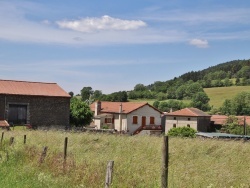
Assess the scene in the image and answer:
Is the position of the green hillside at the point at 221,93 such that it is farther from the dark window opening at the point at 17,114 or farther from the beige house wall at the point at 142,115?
the dark window opening at the point at 17,114

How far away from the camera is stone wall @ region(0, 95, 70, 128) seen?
49062mm

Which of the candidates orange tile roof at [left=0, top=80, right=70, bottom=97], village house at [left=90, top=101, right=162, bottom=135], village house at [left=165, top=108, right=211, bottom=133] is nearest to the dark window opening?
orange tile roof at [left=0, top=80, right=70, bottom=97]

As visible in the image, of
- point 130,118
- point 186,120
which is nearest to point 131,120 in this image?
point 130,118

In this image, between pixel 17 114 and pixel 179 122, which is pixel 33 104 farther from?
pixel 179 122

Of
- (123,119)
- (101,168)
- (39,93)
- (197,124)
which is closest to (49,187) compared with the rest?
(101,168)

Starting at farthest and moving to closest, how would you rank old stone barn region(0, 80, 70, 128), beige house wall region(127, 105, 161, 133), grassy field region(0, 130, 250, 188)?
beige house wall region(127, 105, 161, 133) < old stone barn region(0, 80, 70, 128) < grassy field region(0, 130, 250, 188)

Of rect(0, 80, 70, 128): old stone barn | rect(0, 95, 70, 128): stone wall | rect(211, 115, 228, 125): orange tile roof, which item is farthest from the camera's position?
rect(211, 115, 228, 125): orange tile roof

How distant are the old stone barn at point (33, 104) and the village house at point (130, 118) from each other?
14.8 meters

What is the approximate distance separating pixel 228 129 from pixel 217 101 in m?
56.9

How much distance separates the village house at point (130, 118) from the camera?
64.7 metres

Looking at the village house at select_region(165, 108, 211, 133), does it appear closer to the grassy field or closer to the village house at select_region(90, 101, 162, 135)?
the village house at select_region(90, 101, 162, 135)

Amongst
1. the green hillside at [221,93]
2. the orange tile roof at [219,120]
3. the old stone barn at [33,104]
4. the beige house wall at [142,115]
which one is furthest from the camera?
the green hillside at [221,93]

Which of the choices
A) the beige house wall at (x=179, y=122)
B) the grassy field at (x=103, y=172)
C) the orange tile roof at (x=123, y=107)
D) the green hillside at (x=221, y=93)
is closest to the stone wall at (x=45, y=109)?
the orange tile roof at (x=123, y=107)

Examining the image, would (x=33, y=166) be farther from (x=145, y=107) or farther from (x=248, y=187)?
(x=145, y=107)
